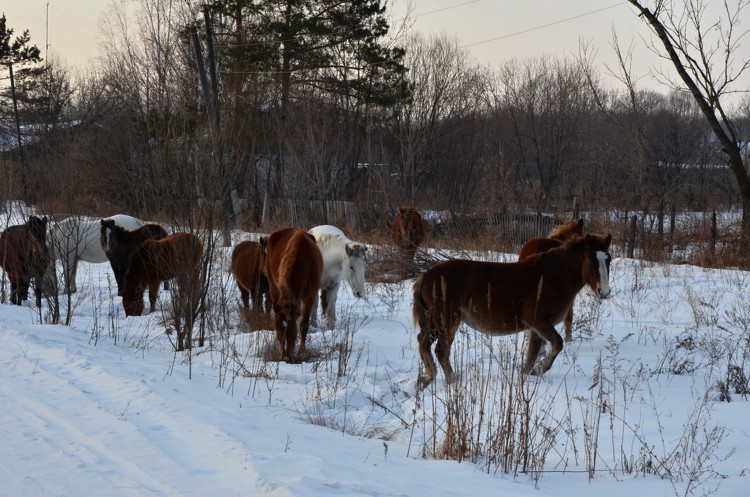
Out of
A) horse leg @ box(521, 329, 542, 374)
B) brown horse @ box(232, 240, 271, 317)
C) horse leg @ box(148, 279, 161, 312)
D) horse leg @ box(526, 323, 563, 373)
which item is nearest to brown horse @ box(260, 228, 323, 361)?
brown horse @ box(232, 240, 271, 317)

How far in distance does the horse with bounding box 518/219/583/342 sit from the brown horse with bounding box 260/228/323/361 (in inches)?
111

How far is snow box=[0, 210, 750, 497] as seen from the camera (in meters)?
4.29

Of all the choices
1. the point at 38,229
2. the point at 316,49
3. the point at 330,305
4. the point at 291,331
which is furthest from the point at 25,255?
the point at 316,49

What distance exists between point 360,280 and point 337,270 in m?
0.40

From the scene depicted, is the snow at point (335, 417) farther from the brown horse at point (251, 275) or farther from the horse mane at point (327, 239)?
the horse mane at point (327, 239)

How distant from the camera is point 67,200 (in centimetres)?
1059

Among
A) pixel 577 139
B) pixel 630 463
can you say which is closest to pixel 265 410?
pixel 630 463

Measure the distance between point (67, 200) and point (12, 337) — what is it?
8.97 ft

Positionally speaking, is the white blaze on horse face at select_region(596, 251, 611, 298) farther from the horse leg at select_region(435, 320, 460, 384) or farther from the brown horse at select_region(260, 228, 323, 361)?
the brown horse at select_region(260, 228, 323, 361)

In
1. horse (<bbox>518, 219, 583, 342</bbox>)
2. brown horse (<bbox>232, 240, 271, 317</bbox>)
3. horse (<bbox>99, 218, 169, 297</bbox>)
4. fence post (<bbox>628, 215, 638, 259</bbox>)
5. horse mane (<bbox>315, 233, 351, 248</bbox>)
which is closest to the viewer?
horse (<bbox>518, 219, 583, 342</bbox>)

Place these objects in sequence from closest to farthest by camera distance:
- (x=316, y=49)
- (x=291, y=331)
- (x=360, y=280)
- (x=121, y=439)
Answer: (x=121, y=439), (x=291, y=331), (x=360, y=280), (x=316, y=49)

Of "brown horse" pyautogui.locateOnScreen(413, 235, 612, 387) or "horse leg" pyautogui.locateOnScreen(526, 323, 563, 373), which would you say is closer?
"brown horse" pyautogui.locateOnScreen(413, 235, 612, 387)

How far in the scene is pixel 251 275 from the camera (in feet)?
38.1

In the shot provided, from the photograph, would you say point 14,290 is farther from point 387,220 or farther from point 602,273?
point 387,220
